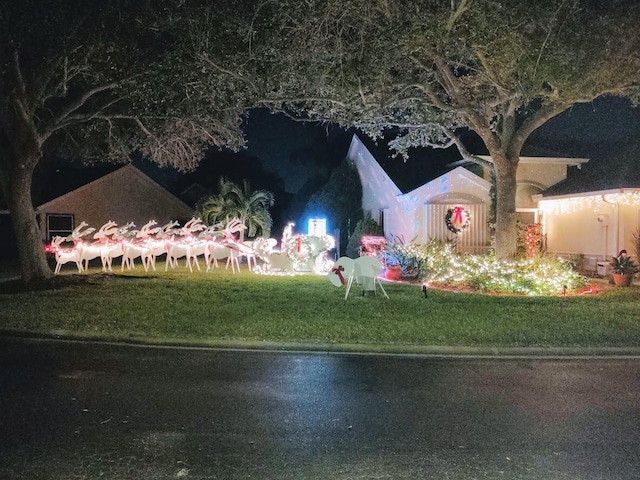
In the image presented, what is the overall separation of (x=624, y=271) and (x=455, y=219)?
6353mm

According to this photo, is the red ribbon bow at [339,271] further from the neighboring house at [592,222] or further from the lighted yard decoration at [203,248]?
Answer: the neighboring house at [592,222]

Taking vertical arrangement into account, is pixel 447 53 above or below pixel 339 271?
above

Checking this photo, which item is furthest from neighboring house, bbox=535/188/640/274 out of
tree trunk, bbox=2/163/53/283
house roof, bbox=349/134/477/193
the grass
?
tree trunk, bbox=2/163/53/283

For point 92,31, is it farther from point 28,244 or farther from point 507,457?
point 507,457

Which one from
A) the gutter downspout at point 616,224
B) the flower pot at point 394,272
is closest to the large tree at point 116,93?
the flower pot at point 394,272

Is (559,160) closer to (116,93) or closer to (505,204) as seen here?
(505,204)

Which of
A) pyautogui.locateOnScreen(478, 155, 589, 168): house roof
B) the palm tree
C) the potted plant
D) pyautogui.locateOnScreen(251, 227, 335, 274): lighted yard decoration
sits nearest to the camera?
the potted plant

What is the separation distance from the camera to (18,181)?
57.8 ft

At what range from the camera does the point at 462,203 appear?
2244 cm

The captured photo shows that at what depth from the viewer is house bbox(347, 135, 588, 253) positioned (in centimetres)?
2220

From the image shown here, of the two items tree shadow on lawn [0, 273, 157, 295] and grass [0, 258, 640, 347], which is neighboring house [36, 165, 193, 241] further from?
grass [0, 258, 640, 347]

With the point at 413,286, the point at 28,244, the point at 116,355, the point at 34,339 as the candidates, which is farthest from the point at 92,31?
the point at 413,286

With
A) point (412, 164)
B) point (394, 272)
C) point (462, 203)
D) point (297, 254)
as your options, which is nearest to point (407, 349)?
point (394, 272)

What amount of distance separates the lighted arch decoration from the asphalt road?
42.6 ft
